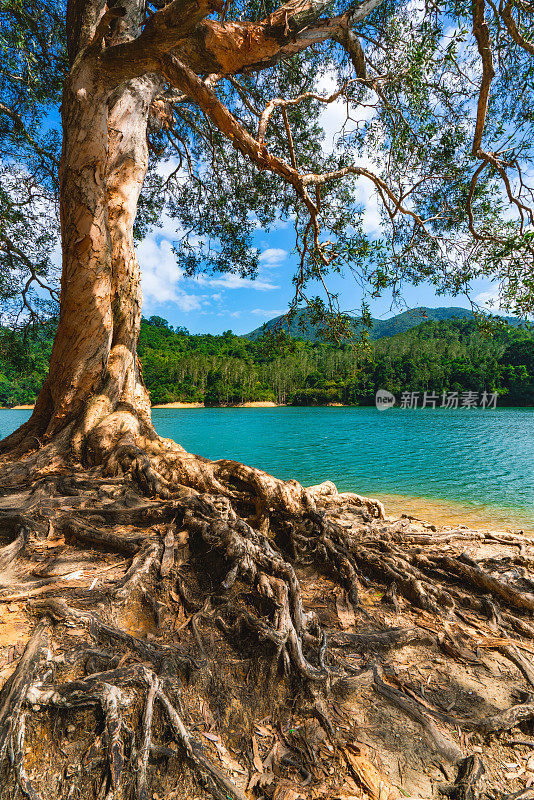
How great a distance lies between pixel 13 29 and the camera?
5.38m

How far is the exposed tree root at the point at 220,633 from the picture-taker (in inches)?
61.1

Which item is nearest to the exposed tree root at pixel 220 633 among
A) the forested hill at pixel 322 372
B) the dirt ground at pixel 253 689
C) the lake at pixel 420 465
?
the dirt ground at pixel 253 689

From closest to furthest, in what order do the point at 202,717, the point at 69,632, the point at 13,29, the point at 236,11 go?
the point at 202,717, the point at 69,632, the point at 13,29, the point at 236,11

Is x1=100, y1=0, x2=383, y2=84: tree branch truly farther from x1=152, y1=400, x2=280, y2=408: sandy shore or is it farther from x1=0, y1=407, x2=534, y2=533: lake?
x1=152, y1=400, x2=280, y2=408: sandy shore

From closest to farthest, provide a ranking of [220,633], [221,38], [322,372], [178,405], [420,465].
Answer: [220,633] → [221,38] → [420,465] → [178,405] → [322,372]

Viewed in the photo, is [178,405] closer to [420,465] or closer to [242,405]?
[242,405]

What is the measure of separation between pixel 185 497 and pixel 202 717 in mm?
1835

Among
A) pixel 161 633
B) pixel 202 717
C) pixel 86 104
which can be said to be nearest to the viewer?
pixel 202 717

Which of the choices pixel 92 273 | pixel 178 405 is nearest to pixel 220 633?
pixel 92 273

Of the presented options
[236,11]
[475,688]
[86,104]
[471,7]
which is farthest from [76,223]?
[475,688]

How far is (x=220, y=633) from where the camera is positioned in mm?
2361

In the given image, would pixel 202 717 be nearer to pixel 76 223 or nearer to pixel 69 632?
pixel 69 632

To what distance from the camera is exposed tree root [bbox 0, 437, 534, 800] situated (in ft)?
5.09

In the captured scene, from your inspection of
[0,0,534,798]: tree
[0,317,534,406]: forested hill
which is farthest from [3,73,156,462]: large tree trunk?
[0,317,534,406]: forested hill
